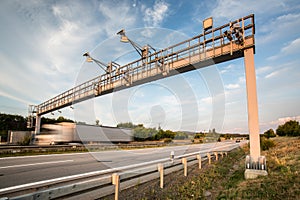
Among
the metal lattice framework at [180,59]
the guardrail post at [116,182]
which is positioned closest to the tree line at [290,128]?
the metal lattice framework at [180,59]

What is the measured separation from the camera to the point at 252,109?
749 cm

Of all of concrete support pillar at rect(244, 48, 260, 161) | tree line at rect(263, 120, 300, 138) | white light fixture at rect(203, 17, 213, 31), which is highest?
white light fixture at rect(203, 17, 213, 31)

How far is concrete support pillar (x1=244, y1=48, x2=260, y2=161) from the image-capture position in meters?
7.31

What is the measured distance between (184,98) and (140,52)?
4578mm

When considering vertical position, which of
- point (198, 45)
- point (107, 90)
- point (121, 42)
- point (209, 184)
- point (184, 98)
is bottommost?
point (209, 184)

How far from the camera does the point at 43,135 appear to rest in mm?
27688

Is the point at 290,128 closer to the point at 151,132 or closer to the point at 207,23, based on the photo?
the point at 151,132

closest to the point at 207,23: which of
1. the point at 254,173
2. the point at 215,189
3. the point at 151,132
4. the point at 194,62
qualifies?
the point at 194,62

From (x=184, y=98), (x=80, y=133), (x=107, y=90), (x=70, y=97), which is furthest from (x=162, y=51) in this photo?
(x=80, y=133)

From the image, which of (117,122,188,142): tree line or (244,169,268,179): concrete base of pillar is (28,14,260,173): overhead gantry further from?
(117,122,188,142): tree line

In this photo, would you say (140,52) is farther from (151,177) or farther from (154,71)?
(151,177)

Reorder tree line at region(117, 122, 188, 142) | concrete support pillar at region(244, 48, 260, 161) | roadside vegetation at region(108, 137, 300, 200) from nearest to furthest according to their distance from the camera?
roadside vegetation at region(108, 137, 300, 200), concrete support pillar at region(244, 48, 260, 161), tree line at region(117, 122, 188, 142)

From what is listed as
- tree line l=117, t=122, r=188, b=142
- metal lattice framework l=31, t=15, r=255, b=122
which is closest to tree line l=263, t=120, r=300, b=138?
tree line l=117, t=122, r=188, b=142

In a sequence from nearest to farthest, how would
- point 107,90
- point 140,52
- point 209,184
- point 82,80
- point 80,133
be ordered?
point 209,184 → point 140,52 → point 107,90 → point 82,80 → point 80,133
